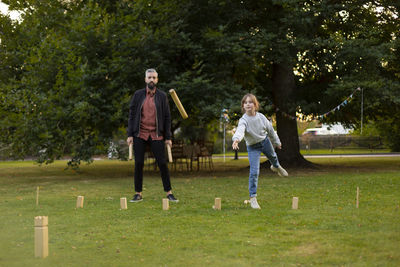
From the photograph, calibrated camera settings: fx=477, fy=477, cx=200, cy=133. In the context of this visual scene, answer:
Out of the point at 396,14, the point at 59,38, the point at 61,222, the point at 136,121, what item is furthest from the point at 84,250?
the point at 396,14

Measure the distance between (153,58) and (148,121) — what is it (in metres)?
7.37

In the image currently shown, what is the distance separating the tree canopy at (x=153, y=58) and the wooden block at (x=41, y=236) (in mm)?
9294

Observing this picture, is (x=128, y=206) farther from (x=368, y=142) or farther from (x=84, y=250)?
(x=368, y=142)

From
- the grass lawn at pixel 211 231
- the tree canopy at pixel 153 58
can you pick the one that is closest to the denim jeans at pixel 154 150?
the grass lawn at pixel 211 231

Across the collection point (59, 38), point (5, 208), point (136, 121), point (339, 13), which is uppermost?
point (339, 13)

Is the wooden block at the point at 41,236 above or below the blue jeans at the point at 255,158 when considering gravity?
below

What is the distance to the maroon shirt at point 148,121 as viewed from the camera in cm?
905

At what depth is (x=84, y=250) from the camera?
5383 millimetres

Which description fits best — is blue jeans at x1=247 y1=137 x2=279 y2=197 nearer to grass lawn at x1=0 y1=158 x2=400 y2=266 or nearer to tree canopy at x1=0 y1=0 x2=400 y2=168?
grass lawn at x1=0 y1=158 x2=400 y2=266

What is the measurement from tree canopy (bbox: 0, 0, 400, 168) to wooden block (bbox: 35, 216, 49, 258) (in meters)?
9.29

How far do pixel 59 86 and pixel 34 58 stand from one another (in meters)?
1.22

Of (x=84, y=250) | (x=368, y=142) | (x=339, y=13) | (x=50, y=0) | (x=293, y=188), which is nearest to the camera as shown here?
(x=84, y=250)

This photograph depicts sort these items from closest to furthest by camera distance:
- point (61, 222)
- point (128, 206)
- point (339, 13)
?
point (61, 222), point (128, 206), point (339, 13)

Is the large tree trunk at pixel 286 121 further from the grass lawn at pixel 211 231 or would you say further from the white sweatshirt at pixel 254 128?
the white sweatshirt at pixel 254 128
